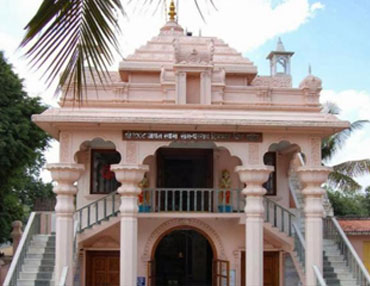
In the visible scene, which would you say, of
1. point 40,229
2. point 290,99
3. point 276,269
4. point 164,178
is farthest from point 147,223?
point 290,99

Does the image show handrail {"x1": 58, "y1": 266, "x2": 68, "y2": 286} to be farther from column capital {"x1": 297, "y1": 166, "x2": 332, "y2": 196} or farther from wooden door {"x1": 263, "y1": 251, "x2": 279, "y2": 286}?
wooden door {"x1": 263, "y1": 251, "x2": 279, "y2": 286}

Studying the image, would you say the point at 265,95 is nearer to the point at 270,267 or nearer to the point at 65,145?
the point at 270,267

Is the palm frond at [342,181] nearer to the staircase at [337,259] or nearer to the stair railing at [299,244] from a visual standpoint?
the staircase at [337,259]

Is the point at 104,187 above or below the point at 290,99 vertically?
below

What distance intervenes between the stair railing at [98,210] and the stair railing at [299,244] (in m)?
4.77

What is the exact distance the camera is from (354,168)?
21.0m

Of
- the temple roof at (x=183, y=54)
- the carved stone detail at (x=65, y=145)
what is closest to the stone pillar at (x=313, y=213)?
the temple roof at (x=183, y=54)

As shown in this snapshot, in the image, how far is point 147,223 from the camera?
15.5m

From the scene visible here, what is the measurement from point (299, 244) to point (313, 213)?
1.77 metres

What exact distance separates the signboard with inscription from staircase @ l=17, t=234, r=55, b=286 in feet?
12.3

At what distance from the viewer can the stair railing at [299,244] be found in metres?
13.8

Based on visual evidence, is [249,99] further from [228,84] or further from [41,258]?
[41,258]

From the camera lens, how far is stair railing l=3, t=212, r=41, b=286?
40.4 feet

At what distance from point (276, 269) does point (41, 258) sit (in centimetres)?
651
